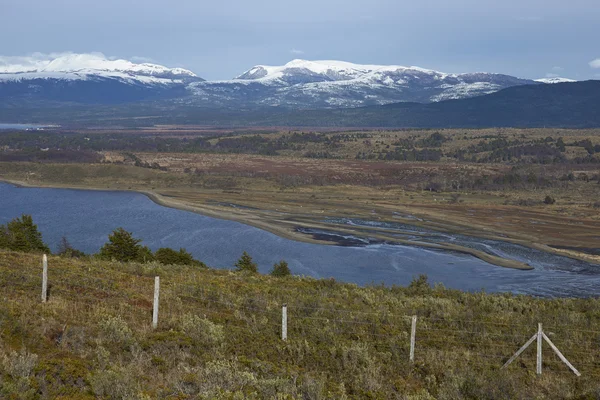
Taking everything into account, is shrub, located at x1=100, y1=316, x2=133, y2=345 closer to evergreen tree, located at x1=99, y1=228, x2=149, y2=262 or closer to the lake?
evergreen tree, located at x1=99, y1=228, x2=149, y2=262

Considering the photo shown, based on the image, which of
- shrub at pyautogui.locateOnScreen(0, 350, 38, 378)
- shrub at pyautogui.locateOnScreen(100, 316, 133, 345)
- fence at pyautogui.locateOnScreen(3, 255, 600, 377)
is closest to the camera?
shrub at pyautogui.locateOnScreen(0, 350, 38, 378)

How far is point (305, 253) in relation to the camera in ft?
151

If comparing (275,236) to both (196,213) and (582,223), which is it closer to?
(196,213)

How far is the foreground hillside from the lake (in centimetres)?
2047

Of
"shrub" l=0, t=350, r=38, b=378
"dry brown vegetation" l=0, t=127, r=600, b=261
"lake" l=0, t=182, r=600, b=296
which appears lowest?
"lake" l=0, t=182, r=600, b=296

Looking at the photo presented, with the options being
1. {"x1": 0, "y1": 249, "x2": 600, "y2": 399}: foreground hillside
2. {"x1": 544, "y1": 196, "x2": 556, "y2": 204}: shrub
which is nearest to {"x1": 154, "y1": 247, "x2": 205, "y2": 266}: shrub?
{"x1": 0, "y1": 249, "x2": 600, "y2": 399}: foreground hillside

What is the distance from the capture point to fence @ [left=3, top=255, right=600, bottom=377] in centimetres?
1277

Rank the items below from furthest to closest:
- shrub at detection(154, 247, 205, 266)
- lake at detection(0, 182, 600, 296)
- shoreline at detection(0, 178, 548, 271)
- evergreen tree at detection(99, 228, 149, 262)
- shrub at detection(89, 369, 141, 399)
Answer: shoreline at detection(0, 178, 548, 271)
lake at detection(0, 182, 600, 296)
shrub at detection(154, 247, 205, 266)
evergreen tree at detection(99, 228, 149, 262)
shrub at detection(89, 369, 141, 399)

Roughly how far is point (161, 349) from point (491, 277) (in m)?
30.9

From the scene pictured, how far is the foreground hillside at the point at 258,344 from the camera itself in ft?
31.9

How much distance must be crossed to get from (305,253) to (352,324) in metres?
31.9

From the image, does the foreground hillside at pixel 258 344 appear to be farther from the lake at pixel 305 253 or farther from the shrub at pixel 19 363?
the lake at pixel 305 253

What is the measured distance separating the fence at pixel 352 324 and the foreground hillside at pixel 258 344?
0.04 meters

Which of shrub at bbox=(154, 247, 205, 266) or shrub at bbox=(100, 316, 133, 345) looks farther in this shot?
shrub at bbox=(154, 247, 205, 266)
